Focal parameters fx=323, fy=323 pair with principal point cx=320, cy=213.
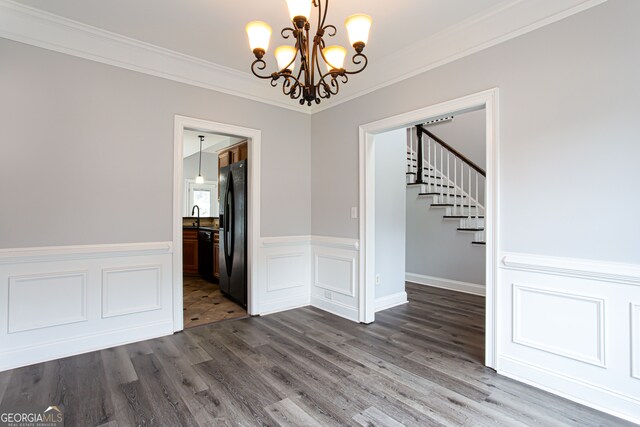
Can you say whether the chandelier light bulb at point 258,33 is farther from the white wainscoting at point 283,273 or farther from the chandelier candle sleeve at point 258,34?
the white wainscoting at point 283,273

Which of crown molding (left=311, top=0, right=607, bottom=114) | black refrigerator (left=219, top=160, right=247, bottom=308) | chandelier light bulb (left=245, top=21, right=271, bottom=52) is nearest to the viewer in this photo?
chandelier light bulb (left=245, top=21, right=271, bottom=52)

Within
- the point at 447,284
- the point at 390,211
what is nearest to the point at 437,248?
the point at 447,284

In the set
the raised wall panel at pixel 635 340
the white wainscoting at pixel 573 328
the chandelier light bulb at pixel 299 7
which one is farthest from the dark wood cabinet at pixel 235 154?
the raised wall panel at pixel 635 340

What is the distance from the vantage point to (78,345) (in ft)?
9.04

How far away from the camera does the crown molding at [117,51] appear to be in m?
2.52

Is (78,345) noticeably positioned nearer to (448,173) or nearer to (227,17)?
(227,17)

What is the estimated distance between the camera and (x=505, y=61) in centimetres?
246

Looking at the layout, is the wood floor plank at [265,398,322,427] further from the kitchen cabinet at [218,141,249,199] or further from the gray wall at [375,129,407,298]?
the kitchen cabinet at [218,141,249,199]

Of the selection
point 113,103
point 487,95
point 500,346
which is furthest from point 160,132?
point 500,346

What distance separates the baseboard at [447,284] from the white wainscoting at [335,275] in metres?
2.24

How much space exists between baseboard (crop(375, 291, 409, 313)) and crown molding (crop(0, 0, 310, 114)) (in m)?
2.89

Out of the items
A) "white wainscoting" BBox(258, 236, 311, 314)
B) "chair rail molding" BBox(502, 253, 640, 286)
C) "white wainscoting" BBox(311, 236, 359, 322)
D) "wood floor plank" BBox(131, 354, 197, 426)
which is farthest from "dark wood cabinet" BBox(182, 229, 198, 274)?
"chair rail molding" BBox(502, 253, 640, 286)

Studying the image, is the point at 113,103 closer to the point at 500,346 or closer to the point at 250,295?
the point at 250,295

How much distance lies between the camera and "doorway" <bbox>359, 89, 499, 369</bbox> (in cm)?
250
